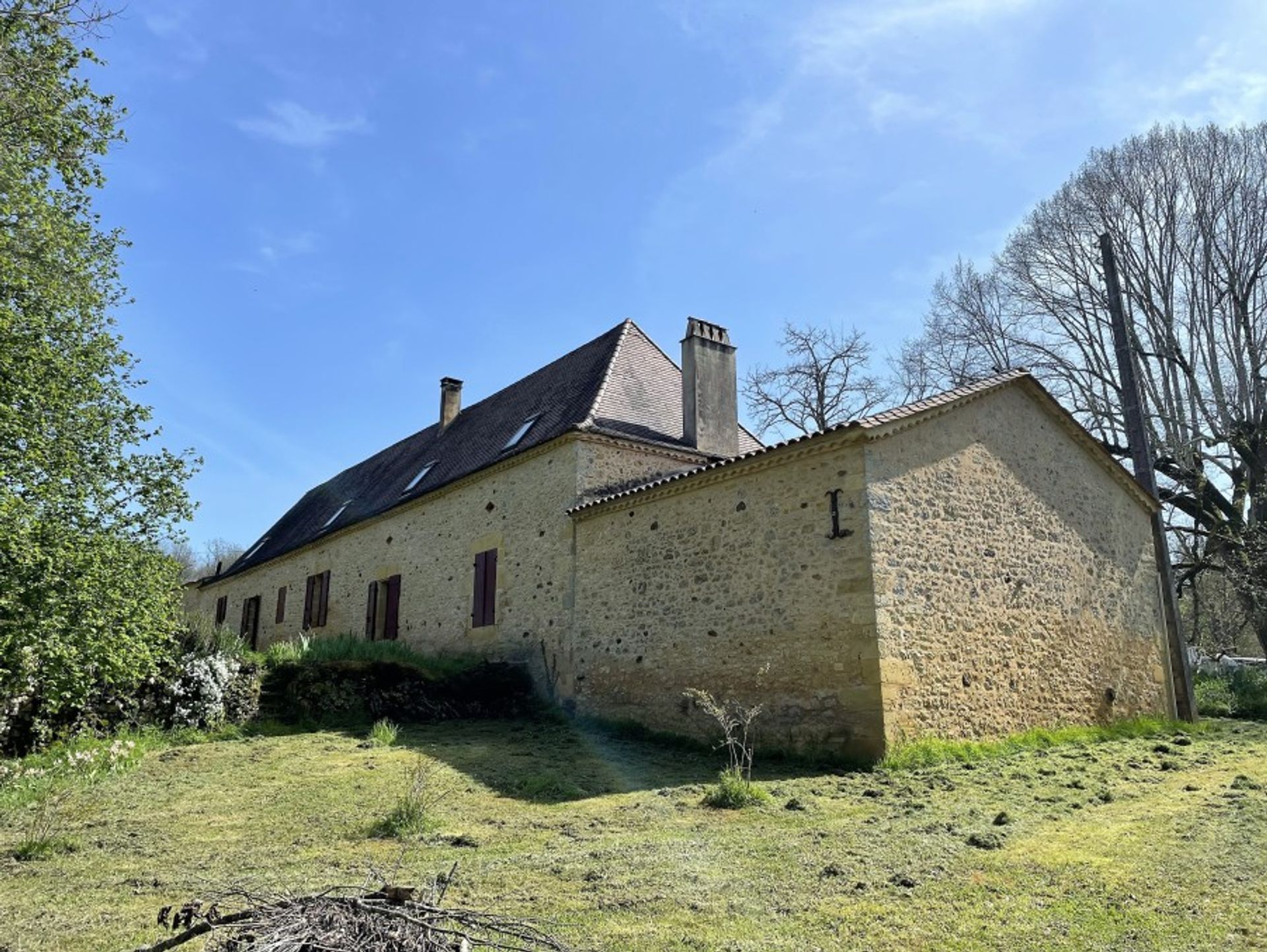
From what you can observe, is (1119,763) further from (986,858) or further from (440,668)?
(440,668)

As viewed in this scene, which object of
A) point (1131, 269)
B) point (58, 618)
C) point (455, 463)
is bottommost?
point (58, 618)

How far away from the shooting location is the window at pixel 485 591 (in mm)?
14984

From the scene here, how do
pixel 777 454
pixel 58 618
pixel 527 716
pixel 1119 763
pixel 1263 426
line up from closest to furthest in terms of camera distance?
pixel 58 618 → pixel 1119 763 → pixel 777 454 → pixel 527 716 → pixel 1263 426

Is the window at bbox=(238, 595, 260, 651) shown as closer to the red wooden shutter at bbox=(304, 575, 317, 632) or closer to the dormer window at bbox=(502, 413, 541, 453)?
the red wooden shutter at bbox=(304, 575, 317, 632)

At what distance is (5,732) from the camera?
8.95 meters

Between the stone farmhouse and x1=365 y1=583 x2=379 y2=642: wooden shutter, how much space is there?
8.0 inches

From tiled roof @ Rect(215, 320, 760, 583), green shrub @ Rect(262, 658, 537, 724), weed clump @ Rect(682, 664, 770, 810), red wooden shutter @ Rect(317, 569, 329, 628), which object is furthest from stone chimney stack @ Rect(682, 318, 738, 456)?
red wooden shutter @ Rect(317, 569, 329, 628)

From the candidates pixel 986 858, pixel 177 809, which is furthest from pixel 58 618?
pixel 986 858

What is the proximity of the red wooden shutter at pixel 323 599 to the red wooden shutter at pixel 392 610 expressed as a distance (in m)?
3.26

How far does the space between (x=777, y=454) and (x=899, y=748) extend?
11.5 ft

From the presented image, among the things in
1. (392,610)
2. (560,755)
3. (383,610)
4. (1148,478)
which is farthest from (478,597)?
(1148,478)

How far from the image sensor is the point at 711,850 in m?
5.84

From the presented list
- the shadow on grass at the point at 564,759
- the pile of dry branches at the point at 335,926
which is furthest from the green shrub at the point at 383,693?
the pile of dry branches at the point at 335,926

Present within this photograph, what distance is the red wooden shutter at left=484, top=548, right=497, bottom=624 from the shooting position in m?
14.9
